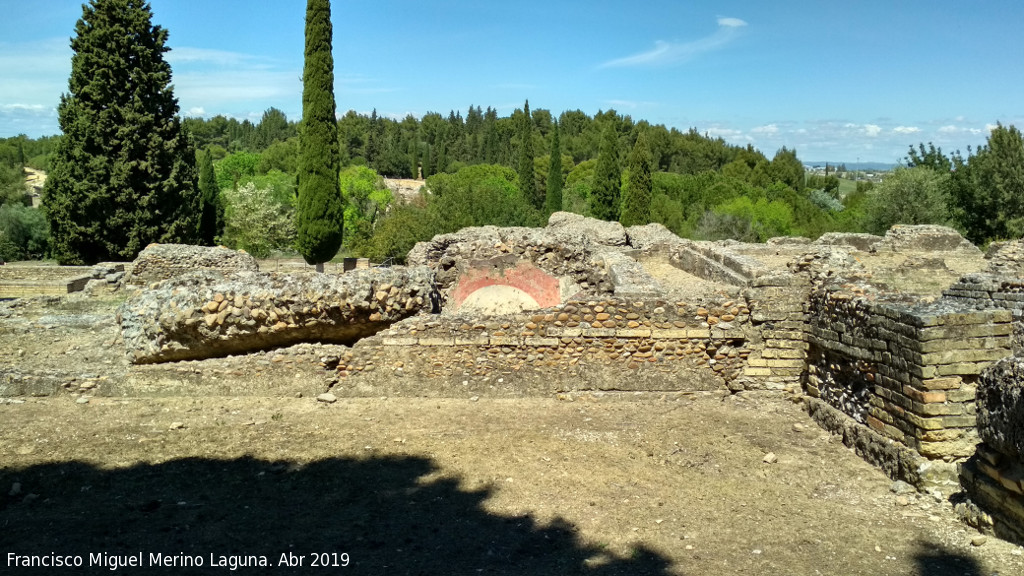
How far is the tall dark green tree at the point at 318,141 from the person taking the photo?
2766cm

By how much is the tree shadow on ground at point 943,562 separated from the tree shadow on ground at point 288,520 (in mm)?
1619

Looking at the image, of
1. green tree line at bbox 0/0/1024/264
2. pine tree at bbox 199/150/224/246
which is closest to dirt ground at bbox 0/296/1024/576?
green tree line at bbox 0/0/1024/264

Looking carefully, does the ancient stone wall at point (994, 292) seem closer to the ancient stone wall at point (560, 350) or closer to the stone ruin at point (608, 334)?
the stone ruin at point (608, 334)

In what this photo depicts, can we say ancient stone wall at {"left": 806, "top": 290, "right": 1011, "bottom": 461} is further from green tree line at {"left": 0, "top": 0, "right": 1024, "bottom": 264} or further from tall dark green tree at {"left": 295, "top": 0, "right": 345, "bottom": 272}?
tall dark green tree at {"left": 295, "top": 0, "right": 345, "bottom": 272}

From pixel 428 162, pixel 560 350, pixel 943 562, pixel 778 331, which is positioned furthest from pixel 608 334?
pixel 428 162

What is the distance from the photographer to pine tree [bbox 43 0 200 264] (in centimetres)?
2530

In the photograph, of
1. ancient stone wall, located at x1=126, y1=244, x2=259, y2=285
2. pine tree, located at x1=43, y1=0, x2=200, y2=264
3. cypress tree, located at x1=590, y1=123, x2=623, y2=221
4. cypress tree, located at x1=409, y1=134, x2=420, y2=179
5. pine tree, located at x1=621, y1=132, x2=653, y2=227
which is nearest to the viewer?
ancient stone wall, located at x1=126, y1=244, x2=259, y2=285

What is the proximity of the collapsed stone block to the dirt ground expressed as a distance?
1.03 feet

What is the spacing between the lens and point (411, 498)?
5.24 m

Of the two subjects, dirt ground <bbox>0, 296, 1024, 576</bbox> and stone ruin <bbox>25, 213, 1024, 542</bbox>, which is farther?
stone ruin <bbox>25, 213, 1024, 542</bbox>

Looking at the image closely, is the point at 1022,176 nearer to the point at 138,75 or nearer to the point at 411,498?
the point at 411,498

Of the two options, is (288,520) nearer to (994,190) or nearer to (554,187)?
(994,190)

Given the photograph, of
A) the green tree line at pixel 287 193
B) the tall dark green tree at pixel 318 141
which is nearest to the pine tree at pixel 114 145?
the green tree line at pixel 287 193

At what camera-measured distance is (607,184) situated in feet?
140
